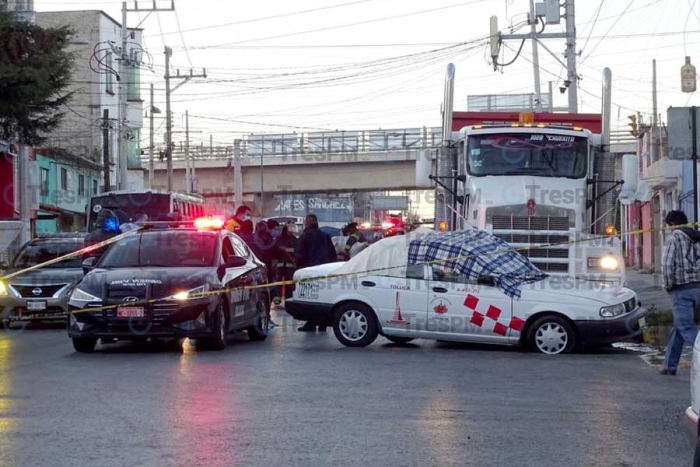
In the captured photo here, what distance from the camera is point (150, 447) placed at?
7.60 meters

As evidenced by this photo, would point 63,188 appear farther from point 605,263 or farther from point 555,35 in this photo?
point 605,263

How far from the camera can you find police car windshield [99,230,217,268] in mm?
14469

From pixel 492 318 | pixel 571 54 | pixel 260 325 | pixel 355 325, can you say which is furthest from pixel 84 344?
pixel 571 54

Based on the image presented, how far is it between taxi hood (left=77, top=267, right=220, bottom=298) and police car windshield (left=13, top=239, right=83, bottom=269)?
6.29m

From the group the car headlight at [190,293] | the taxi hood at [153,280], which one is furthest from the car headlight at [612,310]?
the car headlight at [190,293]

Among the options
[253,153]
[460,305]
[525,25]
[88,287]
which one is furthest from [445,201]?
[253,153]

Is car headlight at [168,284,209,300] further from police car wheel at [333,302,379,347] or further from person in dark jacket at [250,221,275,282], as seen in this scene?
person in dark jacket at [250,221,275,282]

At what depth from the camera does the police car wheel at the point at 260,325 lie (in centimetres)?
1566

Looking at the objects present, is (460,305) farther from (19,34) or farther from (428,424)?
(19,34)

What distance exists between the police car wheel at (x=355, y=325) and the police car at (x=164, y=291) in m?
1.39

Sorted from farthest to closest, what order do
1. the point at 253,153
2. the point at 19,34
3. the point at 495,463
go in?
the point at 253,153
the point at 19,34
the point at 495,463

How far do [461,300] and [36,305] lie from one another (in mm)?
7860

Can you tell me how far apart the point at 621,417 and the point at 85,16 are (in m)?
60.2

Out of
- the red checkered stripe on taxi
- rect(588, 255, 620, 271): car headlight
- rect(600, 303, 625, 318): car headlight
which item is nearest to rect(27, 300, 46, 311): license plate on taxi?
the red checkered stripe on taxi
